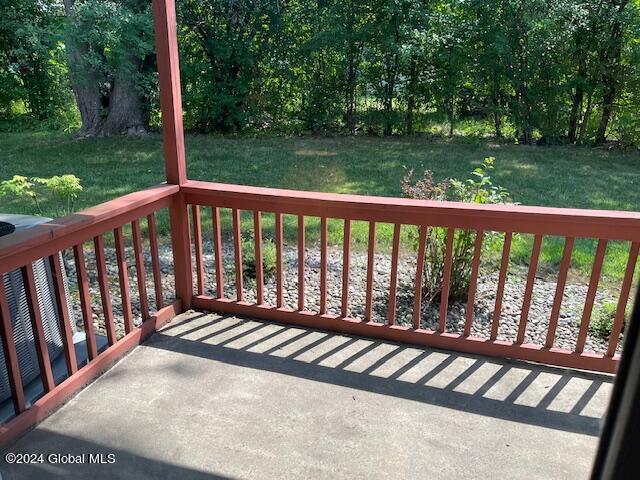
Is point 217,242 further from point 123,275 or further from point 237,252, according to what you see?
point 123,275

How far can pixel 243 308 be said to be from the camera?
322cm

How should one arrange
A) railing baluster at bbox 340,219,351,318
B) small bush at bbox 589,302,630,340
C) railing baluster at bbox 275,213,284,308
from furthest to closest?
small bush at bbox 589,302,630,340
railing baluster at bbox 275,213,284,308
railing baluster at bbox 340,219,351,318

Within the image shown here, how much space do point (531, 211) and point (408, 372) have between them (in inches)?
39.1

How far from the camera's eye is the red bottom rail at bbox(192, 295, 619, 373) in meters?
2.67

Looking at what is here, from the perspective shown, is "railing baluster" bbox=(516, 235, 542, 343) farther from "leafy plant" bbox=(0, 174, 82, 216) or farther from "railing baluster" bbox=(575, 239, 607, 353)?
"leafy plant" bbox=(0, 174, 82, 216)

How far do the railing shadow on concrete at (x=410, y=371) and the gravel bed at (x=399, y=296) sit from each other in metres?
0.57

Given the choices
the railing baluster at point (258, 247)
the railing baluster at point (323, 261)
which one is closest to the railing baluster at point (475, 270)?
the railing baluster at point (323, 261)

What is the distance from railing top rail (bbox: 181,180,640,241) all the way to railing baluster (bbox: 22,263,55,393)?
3.64ft

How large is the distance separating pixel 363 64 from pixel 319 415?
26.0 ft

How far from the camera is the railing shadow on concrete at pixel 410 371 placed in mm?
2398

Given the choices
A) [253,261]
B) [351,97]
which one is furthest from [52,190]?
[351,97]

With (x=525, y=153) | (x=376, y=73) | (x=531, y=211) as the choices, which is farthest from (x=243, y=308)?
(x=376, y=73)

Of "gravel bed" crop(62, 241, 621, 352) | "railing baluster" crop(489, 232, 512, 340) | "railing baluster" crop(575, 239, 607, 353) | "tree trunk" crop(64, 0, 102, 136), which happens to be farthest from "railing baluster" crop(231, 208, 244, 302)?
"tree trunk" crop(64, 0, 102, 136)

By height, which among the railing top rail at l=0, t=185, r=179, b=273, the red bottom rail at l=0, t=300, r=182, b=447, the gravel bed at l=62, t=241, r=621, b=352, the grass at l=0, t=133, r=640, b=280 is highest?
the railing top rail at l=0, t=185, r=179, b=273
